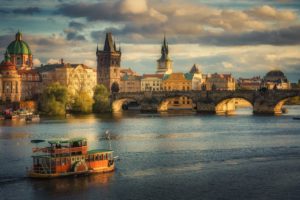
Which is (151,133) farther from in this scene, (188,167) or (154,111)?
(154,111)

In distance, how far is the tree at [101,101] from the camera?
151 metres

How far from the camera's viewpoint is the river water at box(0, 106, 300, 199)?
157ft

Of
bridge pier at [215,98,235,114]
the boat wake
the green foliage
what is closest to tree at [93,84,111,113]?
the green foliage

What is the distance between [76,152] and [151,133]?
40.4 meters

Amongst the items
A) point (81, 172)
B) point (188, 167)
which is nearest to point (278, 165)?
point (188, 167)

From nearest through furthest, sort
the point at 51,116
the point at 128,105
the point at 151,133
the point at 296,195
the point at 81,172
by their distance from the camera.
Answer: the point at 296,195, the point at 81,172, the point at 151,133, the point at 51,116, the point at 128,105

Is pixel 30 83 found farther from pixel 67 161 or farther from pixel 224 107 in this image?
pixel 67 161

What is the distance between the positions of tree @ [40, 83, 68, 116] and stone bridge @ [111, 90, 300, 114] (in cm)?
2698

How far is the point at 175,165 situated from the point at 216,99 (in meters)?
91.1

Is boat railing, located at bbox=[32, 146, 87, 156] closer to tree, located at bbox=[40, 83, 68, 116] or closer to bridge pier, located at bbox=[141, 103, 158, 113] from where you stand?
tree, located at bbox=[40, 83, 68, 116]

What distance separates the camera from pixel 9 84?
6270 inches

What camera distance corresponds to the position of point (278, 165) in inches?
2343

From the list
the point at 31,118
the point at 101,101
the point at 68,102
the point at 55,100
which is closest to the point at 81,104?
the point at 68,102

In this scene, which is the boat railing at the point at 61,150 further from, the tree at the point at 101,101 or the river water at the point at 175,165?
the tree at the point at 101,101
